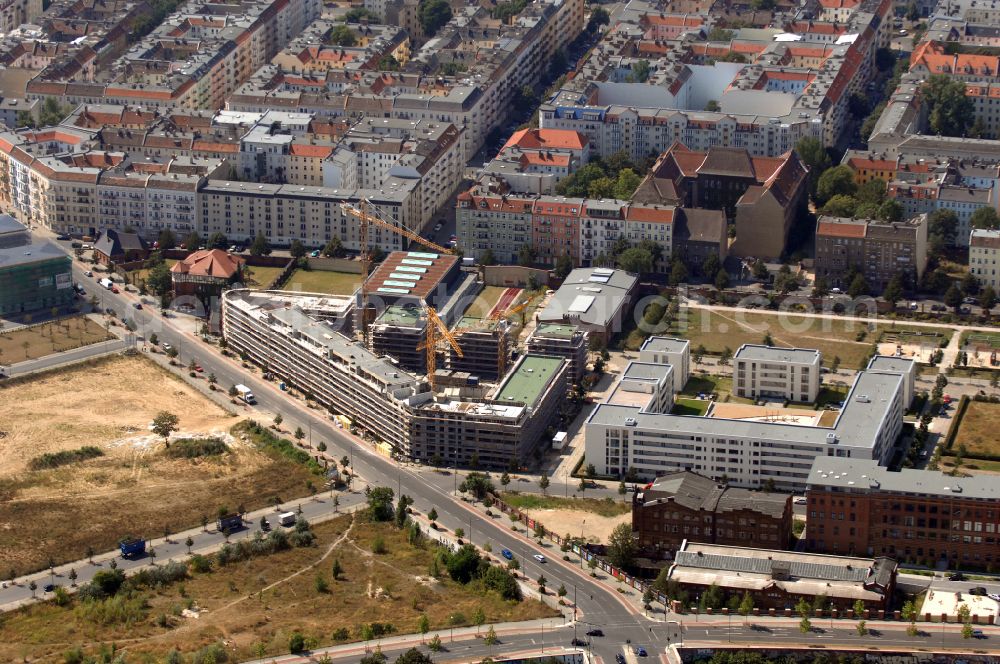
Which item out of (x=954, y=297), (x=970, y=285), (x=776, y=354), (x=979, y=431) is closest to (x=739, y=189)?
(x=970, y=285)

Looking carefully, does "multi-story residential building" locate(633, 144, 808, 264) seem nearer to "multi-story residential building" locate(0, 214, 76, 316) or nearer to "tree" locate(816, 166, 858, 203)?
"tree" locate(816, 166, 858, 203)

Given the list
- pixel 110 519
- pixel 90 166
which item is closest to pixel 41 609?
pixel 110 519

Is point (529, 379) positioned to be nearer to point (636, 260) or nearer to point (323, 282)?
point (636, 260)

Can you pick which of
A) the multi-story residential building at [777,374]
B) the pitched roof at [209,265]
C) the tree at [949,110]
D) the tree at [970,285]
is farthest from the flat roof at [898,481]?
the tree at [949,110]

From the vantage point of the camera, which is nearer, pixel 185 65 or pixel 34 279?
pixel 34 279

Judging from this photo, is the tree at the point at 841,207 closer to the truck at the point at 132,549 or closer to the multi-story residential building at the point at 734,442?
the multi-story residential building at the point at 734,442
